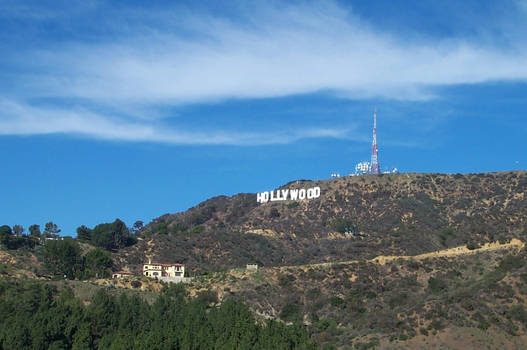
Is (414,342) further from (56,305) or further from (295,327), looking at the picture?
(56,305)

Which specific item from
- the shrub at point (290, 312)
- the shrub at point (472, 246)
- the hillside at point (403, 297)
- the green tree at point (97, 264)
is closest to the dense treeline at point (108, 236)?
the green tree at point (97, 264)

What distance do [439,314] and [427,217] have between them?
9319 centimetres

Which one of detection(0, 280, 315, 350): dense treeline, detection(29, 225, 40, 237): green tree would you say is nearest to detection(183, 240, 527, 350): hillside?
detection(0, 280, 315, 350): dense treeline

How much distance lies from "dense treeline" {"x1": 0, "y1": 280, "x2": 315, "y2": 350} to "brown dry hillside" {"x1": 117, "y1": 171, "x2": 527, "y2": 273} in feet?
171

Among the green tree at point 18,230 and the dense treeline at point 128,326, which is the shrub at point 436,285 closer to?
the dense treeline at point 128,326

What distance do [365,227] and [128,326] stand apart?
99987mm

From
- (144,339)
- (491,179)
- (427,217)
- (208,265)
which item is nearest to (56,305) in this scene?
(144,339)

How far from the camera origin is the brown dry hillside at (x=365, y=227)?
138 m

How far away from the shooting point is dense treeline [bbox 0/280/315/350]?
6994cm

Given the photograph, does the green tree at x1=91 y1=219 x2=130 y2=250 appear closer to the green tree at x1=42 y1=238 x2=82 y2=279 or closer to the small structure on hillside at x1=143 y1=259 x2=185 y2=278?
the green tree at x1=42 y1=238 x2=82 y2=279

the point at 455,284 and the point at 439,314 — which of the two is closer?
the point at 439,314

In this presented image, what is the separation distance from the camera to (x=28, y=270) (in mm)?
126000

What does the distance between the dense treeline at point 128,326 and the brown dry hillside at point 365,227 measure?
52.2 m

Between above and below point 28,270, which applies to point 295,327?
below
